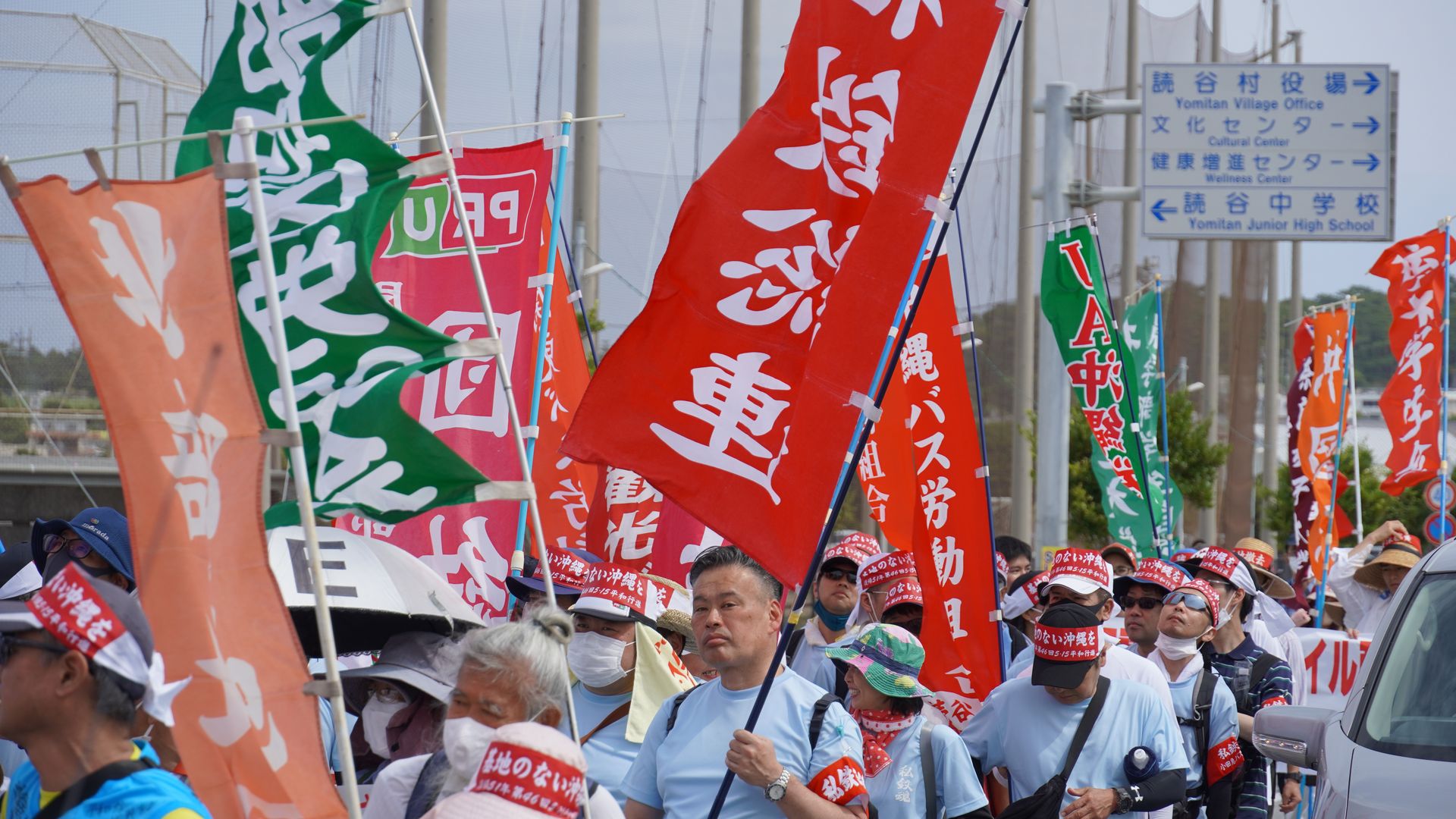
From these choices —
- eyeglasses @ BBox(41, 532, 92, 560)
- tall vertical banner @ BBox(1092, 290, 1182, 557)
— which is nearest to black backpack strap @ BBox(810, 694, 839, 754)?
eyeglasses @ BBox(41, 532, 92, 560)

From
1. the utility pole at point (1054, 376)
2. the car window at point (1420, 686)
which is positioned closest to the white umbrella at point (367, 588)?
the car window at point (1420, 686)

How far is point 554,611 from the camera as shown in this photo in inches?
141

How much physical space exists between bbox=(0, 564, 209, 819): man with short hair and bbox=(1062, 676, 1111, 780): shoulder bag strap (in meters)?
3.29

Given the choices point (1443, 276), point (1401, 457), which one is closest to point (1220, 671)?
point (1401, 457)

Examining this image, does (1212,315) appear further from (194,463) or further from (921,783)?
(194,463)

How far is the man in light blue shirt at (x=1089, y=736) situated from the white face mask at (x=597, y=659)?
1.43 meters

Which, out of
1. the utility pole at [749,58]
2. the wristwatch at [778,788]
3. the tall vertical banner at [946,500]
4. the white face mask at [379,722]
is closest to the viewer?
the wristwatch at [778,788]

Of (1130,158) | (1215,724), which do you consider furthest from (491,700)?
(1130,158)

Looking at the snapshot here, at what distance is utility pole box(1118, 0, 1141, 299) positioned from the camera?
26.3 m

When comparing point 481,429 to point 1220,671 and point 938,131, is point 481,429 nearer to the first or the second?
point 938,131

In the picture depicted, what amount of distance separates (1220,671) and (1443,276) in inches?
366

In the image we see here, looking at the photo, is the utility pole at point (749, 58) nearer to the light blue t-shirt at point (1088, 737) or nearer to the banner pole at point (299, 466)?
the light blue t-shirt at point (1088, 737)

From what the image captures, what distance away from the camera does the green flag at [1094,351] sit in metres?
11.9

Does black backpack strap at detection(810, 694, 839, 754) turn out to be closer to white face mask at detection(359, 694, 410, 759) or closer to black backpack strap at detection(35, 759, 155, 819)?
white face mask at detection(359, 694, 410, 759)
